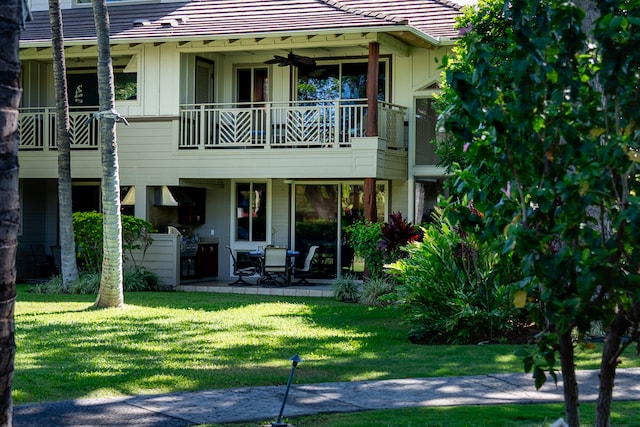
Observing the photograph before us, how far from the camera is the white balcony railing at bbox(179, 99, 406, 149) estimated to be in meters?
20.1

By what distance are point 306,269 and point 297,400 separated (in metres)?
12.1

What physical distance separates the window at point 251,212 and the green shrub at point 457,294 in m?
9.99

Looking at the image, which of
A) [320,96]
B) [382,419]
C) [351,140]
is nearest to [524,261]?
[382,419]

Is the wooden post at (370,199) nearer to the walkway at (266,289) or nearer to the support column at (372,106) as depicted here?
the support column at (372,106)

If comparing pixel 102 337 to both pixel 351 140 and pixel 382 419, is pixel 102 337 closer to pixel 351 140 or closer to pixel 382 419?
pixel 382 419

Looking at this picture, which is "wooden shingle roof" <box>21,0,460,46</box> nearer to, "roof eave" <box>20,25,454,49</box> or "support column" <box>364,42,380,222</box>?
"roof eave" <box>20,25,454,49</box>

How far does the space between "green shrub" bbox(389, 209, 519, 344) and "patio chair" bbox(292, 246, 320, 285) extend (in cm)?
770

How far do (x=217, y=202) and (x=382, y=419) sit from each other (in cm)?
1608

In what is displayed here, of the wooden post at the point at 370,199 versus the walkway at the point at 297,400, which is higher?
the wooden post at the point at 370,199

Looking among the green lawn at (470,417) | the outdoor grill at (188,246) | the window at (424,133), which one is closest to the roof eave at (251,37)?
the window at (424,133)

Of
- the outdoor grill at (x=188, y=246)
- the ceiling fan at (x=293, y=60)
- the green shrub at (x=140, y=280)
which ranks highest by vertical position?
the ceiling fan at (x=293, y=60)

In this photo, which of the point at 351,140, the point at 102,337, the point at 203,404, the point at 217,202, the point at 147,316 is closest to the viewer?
the point at 203,404

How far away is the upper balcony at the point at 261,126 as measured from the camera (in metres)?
20.2

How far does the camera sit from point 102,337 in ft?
40.4
